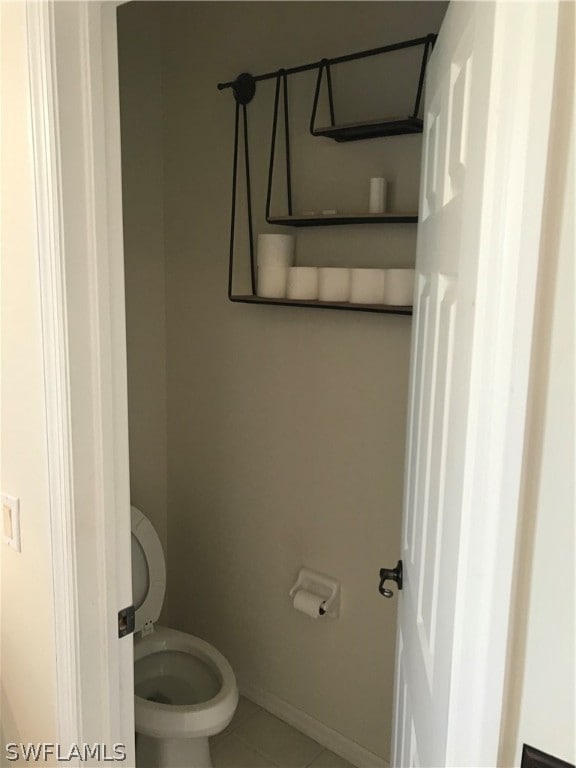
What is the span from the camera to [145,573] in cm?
208

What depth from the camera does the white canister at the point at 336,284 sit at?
1.83m

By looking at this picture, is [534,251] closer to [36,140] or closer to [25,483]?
[36,140]

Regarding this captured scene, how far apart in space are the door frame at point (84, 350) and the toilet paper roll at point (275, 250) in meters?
0.86

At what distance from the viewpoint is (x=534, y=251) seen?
1.88ft

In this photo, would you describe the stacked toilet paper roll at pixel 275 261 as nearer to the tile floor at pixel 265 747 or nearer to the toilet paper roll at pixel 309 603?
the toilet paper roll at pixel 309 603

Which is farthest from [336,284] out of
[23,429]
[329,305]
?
[23,429]

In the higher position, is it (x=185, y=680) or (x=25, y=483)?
(x=25, y=483)

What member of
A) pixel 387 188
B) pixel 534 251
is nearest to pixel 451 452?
pixel 534 251

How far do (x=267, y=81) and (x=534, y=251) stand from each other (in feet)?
5.66

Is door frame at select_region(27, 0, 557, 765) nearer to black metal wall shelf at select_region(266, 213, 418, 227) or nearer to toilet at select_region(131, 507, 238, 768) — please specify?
toilet at select_region(131, 507, 238, 768)

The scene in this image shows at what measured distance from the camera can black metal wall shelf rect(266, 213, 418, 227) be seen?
5.46 ft

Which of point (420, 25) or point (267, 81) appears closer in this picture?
point (420, 25)

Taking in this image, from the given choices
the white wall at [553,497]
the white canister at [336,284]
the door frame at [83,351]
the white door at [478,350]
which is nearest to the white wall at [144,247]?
the white canister at [336,284]

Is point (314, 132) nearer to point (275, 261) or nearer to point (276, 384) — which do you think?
point (275, 261)
